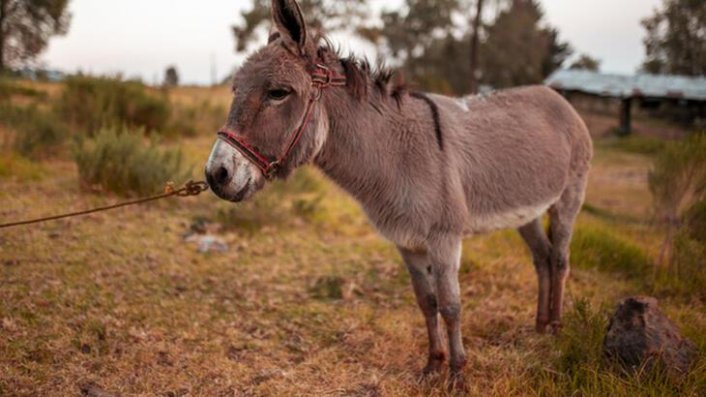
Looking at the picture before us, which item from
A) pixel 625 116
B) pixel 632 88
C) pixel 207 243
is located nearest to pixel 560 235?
pixel 207 243

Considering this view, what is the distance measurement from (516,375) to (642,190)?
9874mm

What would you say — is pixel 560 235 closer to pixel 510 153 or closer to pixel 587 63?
pixel 510 153

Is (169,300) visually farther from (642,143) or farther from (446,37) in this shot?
(446,37)

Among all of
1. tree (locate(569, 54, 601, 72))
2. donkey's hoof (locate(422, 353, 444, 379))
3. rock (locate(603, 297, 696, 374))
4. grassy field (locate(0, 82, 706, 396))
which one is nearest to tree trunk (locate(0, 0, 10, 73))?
grassy field (locate(0, 82, 706, 396))

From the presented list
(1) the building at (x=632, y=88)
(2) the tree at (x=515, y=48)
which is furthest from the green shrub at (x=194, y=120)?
(2) the tree at (x=515, y=48)

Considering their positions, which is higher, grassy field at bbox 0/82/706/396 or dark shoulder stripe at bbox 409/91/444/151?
dark shoulder stripe at bbox 409/91/444/151

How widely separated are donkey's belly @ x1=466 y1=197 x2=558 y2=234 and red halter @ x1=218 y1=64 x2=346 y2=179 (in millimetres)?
1284

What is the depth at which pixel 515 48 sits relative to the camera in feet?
115

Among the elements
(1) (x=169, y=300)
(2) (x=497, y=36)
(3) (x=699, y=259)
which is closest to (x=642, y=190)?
(3) (x=699, y=259)

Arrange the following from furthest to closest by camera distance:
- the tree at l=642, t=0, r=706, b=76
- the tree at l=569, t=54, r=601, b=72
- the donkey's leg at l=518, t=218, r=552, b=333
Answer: the tree at l=569, t=54, r=601, b=72
the tree at l=642, t=0, r=706, b=76
the donkey's leg at l=518, t=218, r=552, b=333

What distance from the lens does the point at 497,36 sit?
3469cm

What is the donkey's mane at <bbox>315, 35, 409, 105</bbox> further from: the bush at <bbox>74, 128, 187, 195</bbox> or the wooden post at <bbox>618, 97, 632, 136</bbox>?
the wooden post at <bbox>618, 97, 632, 136</bbox>

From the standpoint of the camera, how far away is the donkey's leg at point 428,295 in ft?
10.6

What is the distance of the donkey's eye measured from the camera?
2.44 meters
